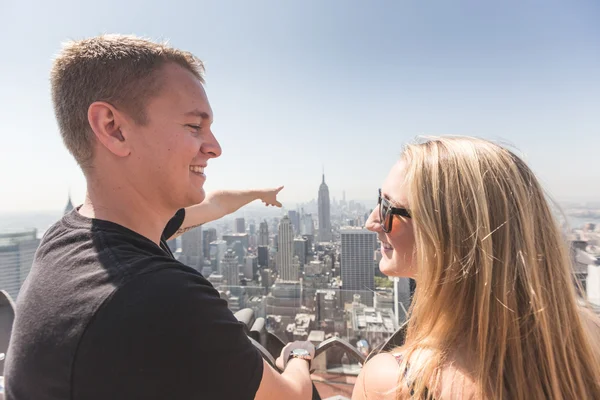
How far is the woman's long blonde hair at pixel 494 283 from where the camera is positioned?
29.7 inches

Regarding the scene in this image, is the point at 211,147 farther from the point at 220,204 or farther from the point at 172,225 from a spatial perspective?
the point at 220,204

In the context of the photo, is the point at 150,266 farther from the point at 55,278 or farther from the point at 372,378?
the point at 372,378

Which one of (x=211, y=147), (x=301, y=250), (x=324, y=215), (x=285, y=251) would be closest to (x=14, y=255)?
(x=285, y=251)

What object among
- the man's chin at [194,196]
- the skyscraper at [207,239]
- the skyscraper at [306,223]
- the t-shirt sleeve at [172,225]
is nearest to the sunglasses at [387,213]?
the man's chin at [194,196]

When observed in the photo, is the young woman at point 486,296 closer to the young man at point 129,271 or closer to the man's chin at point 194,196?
the young man at point 129,271

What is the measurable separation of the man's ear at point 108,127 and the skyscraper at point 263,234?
10763 mm

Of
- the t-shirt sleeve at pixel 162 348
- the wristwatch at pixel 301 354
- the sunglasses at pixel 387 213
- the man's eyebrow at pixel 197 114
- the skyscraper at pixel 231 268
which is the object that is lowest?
the skyscraper at pixel 231 268

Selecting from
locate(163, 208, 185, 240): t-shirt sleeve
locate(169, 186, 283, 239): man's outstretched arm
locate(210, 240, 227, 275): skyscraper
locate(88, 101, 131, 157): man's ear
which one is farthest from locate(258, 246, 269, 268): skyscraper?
locate(88, 101, 131, 157): man's ear

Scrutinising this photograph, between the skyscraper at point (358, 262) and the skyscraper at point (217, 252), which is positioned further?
the skyscraper at point (217, 252)

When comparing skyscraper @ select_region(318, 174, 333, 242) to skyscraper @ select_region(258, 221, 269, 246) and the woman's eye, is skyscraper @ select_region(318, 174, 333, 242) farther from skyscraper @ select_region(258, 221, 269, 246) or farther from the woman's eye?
the woman's eye

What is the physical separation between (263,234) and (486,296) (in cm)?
1114

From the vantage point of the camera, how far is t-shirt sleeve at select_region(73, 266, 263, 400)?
1.84ft

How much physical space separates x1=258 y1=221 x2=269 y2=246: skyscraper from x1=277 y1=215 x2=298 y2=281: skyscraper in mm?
1320

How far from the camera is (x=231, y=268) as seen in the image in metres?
8.90
